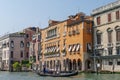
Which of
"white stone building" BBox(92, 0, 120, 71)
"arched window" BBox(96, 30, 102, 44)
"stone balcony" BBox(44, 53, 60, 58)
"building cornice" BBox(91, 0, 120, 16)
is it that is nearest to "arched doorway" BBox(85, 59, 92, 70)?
"white stone building" BBox(92, 0, 120, 71)

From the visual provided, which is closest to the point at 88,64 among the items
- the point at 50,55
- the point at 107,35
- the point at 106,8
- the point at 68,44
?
the point at 68,44

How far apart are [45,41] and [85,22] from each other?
16.5 meters

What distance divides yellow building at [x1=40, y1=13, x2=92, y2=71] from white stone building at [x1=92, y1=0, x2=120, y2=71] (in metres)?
1.73

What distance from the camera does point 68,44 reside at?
55438 millimetres

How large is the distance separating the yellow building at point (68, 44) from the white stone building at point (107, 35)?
1728 millimetres

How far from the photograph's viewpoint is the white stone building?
45688mm

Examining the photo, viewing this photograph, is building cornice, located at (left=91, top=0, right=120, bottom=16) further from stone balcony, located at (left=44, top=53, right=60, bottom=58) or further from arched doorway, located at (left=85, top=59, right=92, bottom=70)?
stone balcony, located at (left=44, top=53, right=60, bottom=58)

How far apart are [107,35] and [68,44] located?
9451 millimetres

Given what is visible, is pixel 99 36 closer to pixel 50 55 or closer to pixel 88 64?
pixel 88 64

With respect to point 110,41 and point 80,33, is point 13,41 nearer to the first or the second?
point 80,33

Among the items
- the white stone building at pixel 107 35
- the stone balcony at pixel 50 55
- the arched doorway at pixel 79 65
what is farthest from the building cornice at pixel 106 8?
the stone balcony at pixel 50 55

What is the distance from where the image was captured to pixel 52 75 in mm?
40938

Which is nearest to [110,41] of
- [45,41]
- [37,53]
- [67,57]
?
[67,57]

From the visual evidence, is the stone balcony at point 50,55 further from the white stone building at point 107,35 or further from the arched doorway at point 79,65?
the white stone building at point 107,35
